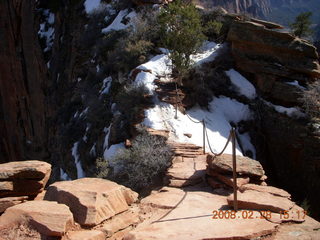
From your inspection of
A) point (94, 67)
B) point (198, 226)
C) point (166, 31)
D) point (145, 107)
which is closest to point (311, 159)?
point (145, 107)

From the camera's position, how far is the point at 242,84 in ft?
43.5

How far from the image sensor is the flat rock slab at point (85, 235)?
372 centimetres

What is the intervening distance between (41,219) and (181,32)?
28.7ft

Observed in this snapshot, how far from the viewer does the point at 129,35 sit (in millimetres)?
14602

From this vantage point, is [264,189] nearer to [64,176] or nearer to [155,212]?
[155,212]

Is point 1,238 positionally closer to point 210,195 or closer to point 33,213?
point 33,213

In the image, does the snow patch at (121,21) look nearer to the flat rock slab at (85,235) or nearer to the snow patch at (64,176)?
the snow patch at (64,176)

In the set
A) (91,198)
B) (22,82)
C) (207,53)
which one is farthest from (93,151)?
(22,82)

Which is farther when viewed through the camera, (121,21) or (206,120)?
(121,21)

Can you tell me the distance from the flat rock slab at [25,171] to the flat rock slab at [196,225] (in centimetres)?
185

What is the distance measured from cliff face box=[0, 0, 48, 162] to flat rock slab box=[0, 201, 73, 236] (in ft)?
61.2

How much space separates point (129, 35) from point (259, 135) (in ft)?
23.9

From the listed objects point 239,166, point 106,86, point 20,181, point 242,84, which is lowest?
point 239,166

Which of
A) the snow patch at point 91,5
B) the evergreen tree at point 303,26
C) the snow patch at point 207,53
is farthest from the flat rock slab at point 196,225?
the snow patch at point 91,5
